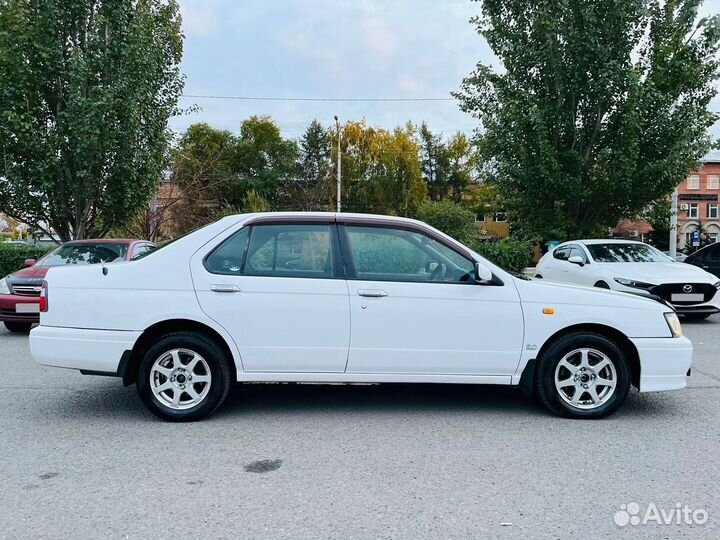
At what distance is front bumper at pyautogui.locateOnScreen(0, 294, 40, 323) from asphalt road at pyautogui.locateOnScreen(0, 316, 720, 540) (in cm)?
349

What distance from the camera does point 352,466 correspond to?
12.5 ft

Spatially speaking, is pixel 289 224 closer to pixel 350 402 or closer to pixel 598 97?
pixel 350 402

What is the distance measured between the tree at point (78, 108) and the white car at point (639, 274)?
10370 mm

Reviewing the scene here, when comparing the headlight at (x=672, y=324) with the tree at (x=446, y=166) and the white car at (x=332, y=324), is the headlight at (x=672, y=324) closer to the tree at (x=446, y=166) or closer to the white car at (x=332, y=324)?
the white car at (x=332, y=324)

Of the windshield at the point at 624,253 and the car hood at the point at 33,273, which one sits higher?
the windshield at the point at 624,253

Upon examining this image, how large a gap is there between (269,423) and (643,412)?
10.6 ft

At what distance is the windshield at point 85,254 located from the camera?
384 inches

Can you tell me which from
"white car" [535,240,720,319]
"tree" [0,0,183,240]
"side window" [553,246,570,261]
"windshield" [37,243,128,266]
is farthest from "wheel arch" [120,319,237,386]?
"tree" [0,0,183,240]

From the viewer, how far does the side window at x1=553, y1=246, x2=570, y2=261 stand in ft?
39.2

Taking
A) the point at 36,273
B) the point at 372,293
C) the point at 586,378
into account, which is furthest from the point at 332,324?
the point at 36,273

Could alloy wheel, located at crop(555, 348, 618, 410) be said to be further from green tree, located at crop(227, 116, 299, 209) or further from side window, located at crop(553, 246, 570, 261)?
green tree, located at crop(227, 116, 299, 209)

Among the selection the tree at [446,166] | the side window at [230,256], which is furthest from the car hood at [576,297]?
the tree at [446,166]

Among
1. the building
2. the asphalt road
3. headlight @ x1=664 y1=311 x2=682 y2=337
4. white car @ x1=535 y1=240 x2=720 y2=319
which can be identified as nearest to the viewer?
the asphalt road

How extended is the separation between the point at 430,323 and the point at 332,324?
0.78 meters
